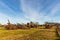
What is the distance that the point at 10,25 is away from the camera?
3222 cm

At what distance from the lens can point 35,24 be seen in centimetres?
4522

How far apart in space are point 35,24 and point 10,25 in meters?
15.0

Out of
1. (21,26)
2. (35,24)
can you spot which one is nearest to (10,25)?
(21,26)

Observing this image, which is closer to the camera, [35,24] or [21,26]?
[21,26]

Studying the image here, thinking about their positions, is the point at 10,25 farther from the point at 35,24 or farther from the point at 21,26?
the point at 35,24

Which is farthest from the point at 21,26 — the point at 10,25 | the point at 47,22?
the point at 47,22

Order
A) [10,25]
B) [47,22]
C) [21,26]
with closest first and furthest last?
[10,25] → [21,26] → [47,22]

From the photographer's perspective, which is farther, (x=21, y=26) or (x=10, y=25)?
(x=21, y=26)

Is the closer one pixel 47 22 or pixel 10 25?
pixel 10 25

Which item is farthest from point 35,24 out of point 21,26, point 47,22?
point 21,26

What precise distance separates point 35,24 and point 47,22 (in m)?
4.66

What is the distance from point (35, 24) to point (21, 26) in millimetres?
9673

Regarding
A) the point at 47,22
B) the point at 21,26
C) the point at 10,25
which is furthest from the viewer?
the point at 47,22

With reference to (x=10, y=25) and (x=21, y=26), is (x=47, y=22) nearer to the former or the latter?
(x=21, y=26)
